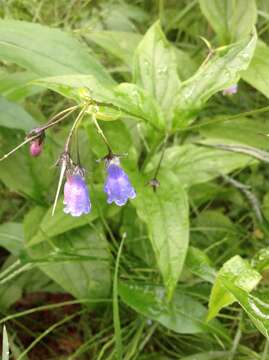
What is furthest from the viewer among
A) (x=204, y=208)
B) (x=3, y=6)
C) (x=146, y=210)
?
(x=3, y=6)

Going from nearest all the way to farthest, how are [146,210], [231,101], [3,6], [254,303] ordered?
1. [254,303]
2. [146,210]
3. [3,6]
4. [231,101]

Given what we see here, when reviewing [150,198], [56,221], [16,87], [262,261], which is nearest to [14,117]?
[16,87]

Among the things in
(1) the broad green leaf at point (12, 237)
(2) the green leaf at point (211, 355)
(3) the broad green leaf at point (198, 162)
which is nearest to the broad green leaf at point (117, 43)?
(3) the broad green leaf at point (198, 162)

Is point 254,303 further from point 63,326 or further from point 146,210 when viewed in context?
point 63,326

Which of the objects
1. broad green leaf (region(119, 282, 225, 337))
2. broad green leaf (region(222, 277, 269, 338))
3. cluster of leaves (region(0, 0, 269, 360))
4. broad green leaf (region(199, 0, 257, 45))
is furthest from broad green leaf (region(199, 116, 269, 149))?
broad green leaf (region(222, 277, 269, 338))

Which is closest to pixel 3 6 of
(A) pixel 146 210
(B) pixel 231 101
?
(B) pixel 231 101

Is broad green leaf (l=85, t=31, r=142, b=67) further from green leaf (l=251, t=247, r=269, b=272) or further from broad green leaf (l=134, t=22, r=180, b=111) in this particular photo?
green leaf (l=251, t=247, r=269, b=272)

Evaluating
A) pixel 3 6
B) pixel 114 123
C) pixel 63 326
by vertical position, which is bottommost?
pixel 63 326

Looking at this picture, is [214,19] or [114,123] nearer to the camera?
[114,123]
